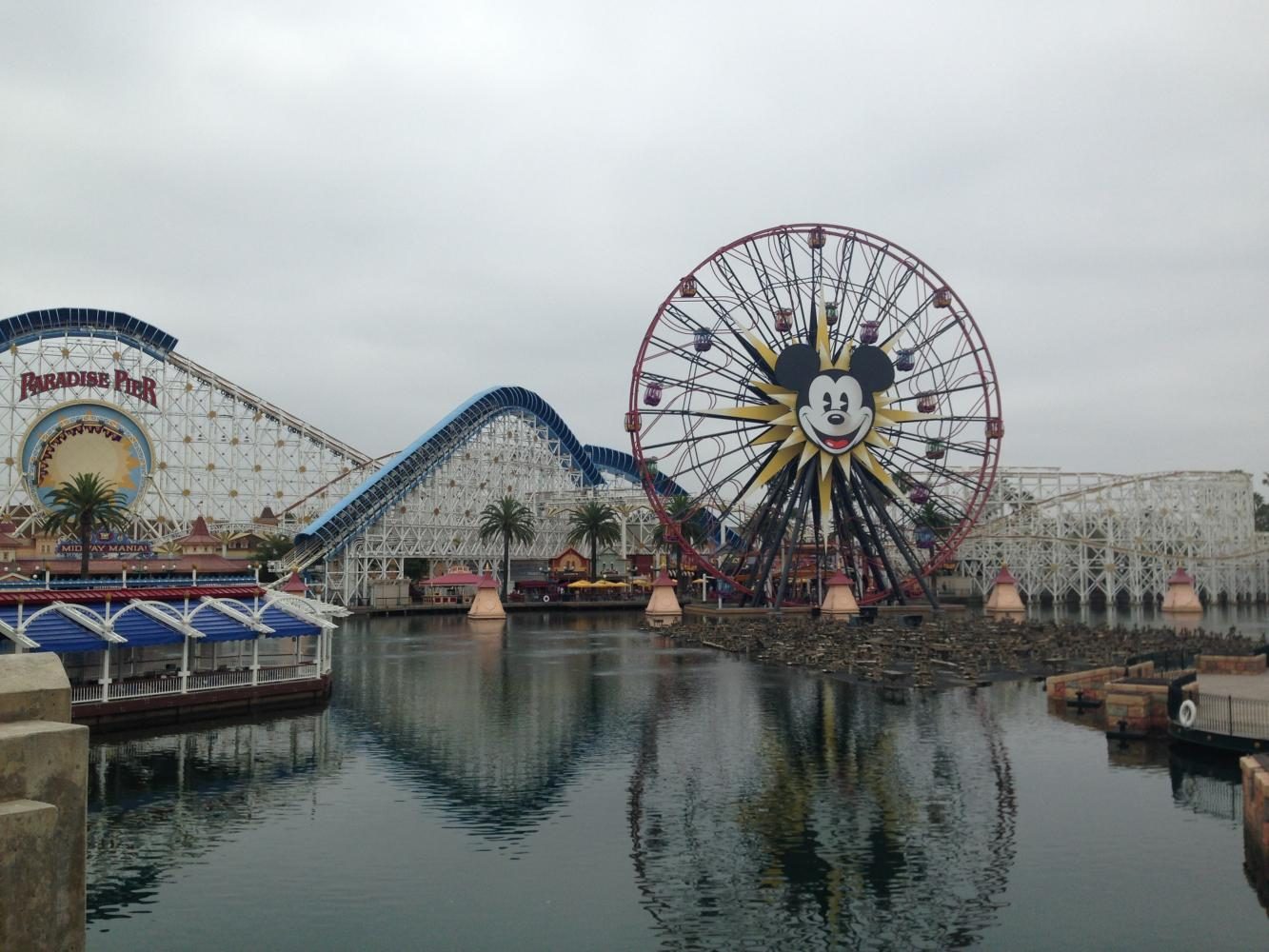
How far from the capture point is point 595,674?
4131 centimetres

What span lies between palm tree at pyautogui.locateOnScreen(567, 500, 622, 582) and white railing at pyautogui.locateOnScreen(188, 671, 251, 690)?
56557 millimetres

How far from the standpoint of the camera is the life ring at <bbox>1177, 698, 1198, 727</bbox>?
2445cm

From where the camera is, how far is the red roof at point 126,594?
1109 inches

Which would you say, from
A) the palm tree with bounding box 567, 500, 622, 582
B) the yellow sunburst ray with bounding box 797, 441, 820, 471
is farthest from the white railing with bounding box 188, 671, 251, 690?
the palm tree with bounding box 567, 500, 622, 582

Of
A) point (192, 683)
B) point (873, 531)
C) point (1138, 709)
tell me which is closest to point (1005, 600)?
point (873, 531)

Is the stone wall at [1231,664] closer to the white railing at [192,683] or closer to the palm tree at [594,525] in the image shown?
the white railing at [192,683]

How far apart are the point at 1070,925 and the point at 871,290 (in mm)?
54732

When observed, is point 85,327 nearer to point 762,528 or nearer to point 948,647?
point 762,528

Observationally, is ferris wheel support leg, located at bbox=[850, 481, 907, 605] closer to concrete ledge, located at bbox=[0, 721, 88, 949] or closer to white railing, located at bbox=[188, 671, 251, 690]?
white railing, located at bbox=[188, 671, 251, 690]

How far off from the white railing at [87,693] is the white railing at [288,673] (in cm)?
531

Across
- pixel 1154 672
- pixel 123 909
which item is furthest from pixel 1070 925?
pixel 1154 672

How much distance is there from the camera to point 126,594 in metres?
30.8

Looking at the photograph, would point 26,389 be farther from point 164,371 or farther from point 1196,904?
point 1196,904

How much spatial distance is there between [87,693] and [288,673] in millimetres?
7423
